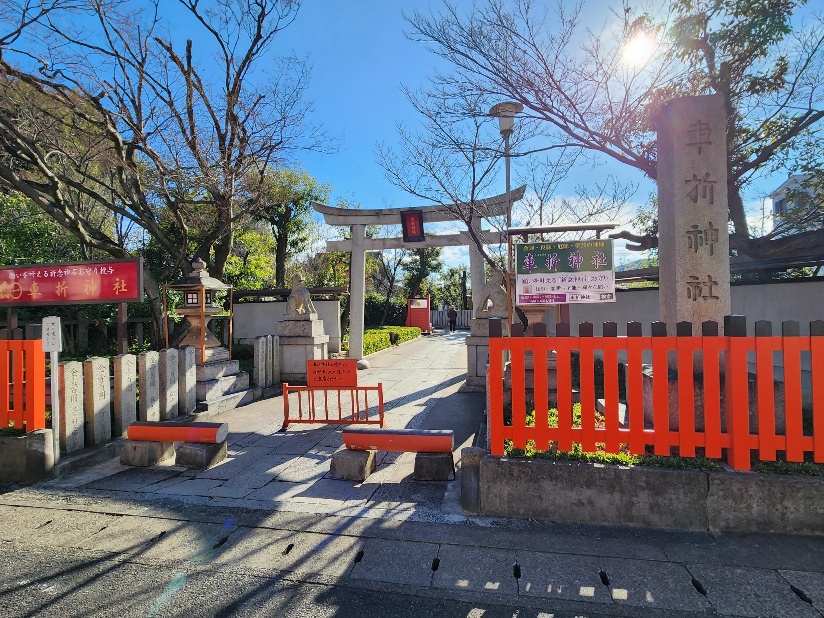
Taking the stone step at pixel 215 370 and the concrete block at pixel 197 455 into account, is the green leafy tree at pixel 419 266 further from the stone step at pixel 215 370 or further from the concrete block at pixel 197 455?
the concrete block at pixel 197 455

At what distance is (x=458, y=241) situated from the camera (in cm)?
1193

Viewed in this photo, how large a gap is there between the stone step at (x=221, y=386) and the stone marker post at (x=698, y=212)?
7255 millimetres

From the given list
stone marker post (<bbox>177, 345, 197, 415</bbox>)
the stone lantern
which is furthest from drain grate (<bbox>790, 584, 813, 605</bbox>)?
the stone lantern

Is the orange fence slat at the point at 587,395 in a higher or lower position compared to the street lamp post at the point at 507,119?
lower

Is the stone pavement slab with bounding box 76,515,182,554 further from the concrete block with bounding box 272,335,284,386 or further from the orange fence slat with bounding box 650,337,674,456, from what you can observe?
the concrete block with bounding box 272,335,284,386

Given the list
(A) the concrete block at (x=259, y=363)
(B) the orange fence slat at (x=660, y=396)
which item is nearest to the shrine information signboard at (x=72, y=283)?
(A) the concrete block at (x=259, y=363)

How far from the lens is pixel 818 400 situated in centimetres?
325

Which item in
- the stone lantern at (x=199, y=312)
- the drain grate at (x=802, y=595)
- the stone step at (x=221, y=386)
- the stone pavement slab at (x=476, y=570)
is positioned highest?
the stone lantern at (x=199, y=312)

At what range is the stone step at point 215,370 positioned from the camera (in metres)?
7.55

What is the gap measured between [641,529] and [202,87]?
12207 mm

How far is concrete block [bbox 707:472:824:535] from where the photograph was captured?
312cm

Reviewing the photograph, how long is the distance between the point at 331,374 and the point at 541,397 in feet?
12.5

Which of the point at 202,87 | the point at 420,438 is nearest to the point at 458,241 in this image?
the point at 202,87

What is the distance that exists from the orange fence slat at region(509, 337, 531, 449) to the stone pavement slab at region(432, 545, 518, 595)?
905 mm
